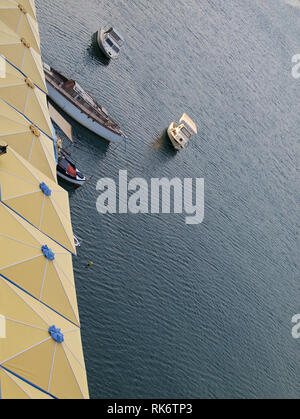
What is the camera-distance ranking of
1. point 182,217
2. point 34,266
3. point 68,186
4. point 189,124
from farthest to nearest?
point 189,124, point 182,217, point 68,186, point 34,266

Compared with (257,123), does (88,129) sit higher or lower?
lower

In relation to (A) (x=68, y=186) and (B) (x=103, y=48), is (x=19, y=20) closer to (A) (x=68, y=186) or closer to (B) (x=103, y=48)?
(A) (x=68, y=186)

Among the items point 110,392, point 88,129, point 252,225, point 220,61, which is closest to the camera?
point 110,392

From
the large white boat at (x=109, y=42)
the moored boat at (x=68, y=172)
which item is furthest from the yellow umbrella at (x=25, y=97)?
the large white boat at (x=109, y=42)

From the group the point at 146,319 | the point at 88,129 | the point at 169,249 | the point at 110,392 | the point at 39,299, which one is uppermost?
the point at 88,129

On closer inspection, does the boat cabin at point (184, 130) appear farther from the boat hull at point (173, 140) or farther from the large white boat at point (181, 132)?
the boat hull at point (173, 140)

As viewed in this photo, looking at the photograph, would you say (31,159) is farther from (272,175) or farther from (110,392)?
(272,175)

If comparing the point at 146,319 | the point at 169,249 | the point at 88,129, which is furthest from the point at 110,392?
the point at 88,129

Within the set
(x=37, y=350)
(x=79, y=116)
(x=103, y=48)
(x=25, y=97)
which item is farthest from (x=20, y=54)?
(x=37, y=350)
